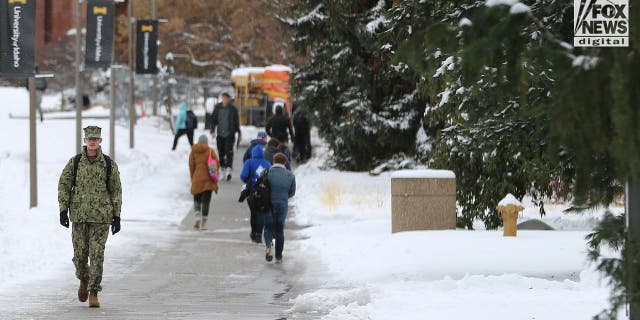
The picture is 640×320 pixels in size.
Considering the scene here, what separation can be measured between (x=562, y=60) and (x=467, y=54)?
0.53 metres

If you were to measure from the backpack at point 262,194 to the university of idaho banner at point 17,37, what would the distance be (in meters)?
5.86

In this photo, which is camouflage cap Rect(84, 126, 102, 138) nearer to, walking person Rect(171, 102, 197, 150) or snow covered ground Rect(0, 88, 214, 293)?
snow covered ground Rect(0, 88, 214, 293)

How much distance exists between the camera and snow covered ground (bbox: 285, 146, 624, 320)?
1194 centimetres

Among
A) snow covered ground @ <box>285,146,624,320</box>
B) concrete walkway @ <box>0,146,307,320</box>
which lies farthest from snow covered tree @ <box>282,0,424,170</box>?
concrete walkway @ <box>0,146,307,320</box>

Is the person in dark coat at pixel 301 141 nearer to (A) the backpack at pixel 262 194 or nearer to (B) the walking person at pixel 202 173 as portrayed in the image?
(B) the walking person at pixel 202 173

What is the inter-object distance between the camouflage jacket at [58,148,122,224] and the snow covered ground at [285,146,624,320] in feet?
7.04

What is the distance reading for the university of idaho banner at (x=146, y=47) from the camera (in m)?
43.4

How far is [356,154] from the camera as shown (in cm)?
3162

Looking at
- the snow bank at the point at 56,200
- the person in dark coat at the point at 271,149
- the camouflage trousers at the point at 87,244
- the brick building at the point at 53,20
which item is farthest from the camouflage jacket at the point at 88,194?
the brick building at the point at 53,20

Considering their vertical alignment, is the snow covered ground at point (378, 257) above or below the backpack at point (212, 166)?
below

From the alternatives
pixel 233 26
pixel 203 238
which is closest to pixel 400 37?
pixel 203 238

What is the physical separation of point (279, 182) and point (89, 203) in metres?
4.94

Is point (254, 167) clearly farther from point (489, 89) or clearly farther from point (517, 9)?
point (517, 9)

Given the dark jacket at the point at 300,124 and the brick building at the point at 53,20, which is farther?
the brick building at the point at 53,20
